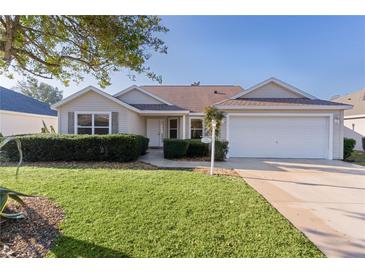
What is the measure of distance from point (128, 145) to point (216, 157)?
4.58 meters

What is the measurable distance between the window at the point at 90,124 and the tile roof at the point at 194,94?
6850 millimetres

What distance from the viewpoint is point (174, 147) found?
11.6 metres

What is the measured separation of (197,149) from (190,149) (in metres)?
0.41

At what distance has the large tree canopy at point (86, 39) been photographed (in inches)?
219

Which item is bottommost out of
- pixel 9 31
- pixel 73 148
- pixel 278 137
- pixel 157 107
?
pixel 73 148

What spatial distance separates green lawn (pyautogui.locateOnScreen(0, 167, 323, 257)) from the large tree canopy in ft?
12.3

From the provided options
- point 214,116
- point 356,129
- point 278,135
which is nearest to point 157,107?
point 214,116

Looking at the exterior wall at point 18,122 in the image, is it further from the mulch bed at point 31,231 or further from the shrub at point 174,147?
the mulch bed at point 31,231

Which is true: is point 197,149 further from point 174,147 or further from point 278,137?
point 278,137

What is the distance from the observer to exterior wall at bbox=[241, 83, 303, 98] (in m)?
14.1

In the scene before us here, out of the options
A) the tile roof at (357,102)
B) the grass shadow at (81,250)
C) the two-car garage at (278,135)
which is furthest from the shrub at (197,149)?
the tile roof at (357,102)

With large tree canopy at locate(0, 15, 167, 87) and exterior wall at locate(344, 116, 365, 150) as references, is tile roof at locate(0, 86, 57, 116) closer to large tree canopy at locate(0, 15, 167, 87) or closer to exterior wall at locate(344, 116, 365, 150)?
large tree canopy at locate(0, 15, 167, 87)

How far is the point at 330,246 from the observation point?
10.6ft

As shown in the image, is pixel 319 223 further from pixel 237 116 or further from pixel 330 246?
pixel 237 116
